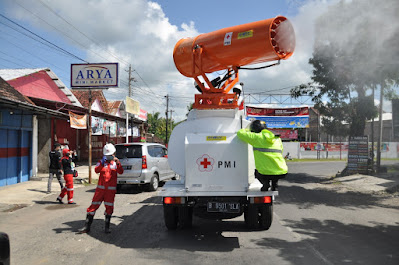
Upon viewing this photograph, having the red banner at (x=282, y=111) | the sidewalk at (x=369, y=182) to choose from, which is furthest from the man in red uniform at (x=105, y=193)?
the red banner at (x=282, y=111)

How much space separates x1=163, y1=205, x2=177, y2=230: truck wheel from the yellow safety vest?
175cm

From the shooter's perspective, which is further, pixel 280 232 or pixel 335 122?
pixel 335 122

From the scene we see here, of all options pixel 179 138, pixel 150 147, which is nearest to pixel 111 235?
pixel 179 138

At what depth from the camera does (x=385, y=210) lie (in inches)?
322

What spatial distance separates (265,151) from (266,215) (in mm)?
1342

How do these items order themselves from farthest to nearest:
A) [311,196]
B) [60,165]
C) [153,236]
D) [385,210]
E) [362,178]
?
[362,178] < [311,196] < [60,165] < [385,210] < [153,236]

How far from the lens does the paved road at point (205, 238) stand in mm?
4445

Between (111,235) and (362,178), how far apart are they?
12.3 m

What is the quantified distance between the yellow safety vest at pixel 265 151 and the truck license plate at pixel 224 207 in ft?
2.24

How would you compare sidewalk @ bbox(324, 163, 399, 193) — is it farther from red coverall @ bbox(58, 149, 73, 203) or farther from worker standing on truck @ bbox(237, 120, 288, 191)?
red coverall @ bbox(58, 149, 73, 203)

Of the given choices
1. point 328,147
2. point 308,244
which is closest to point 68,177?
point 308,244

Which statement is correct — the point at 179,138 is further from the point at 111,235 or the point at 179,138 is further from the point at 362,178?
the point at 362,178

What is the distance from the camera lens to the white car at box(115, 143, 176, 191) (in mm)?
10336

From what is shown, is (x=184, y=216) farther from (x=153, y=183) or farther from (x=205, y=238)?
(x=153, y=183)
